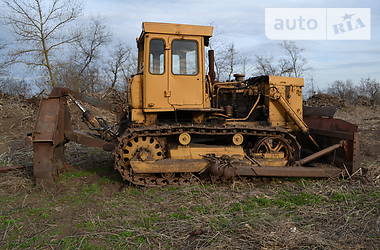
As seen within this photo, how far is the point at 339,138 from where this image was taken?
6.57 metres

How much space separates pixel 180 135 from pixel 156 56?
1.63m

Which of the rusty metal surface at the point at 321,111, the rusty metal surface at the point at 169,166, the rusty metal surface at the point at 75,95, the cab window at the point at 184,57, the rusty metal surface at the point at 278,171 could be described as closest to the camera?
the rusty metal surface at the point at 169,166

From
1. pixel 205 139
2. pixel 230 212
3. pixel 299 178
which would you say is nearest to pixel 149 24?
pixel 205 139

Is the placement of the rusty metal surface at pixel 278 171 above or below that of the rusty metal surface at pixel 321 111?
below

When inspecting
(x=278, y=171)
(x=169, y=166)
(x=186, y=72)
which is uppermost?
(x=186, y=72)

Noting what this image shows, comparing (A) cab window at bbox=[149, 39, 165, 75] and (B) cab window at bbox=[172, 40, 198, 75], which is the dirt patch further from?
(A) cab window at bbox=[149, 39, 165, 75]

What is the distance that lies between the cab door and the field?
1693mm

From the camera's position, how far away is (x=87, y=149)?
10164mm

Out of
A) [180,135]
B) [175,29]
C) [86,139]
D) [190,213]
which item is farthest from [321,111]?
[86,139]

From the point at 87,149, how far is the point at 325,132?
7075 mm

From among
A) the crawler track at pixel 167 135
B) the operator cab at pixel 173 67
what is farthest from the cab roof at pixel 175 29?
the crawler track at pixel 167 135

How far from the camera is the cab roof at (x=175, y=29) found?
20.0ft

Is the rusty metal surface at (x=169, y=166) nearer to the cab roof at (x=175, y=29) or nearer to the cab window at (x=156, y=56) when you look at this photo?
the cab window at (x=156, y=56)

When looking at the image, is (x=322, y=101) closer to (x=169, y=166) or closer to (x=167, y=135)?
(x=167, y=135)
